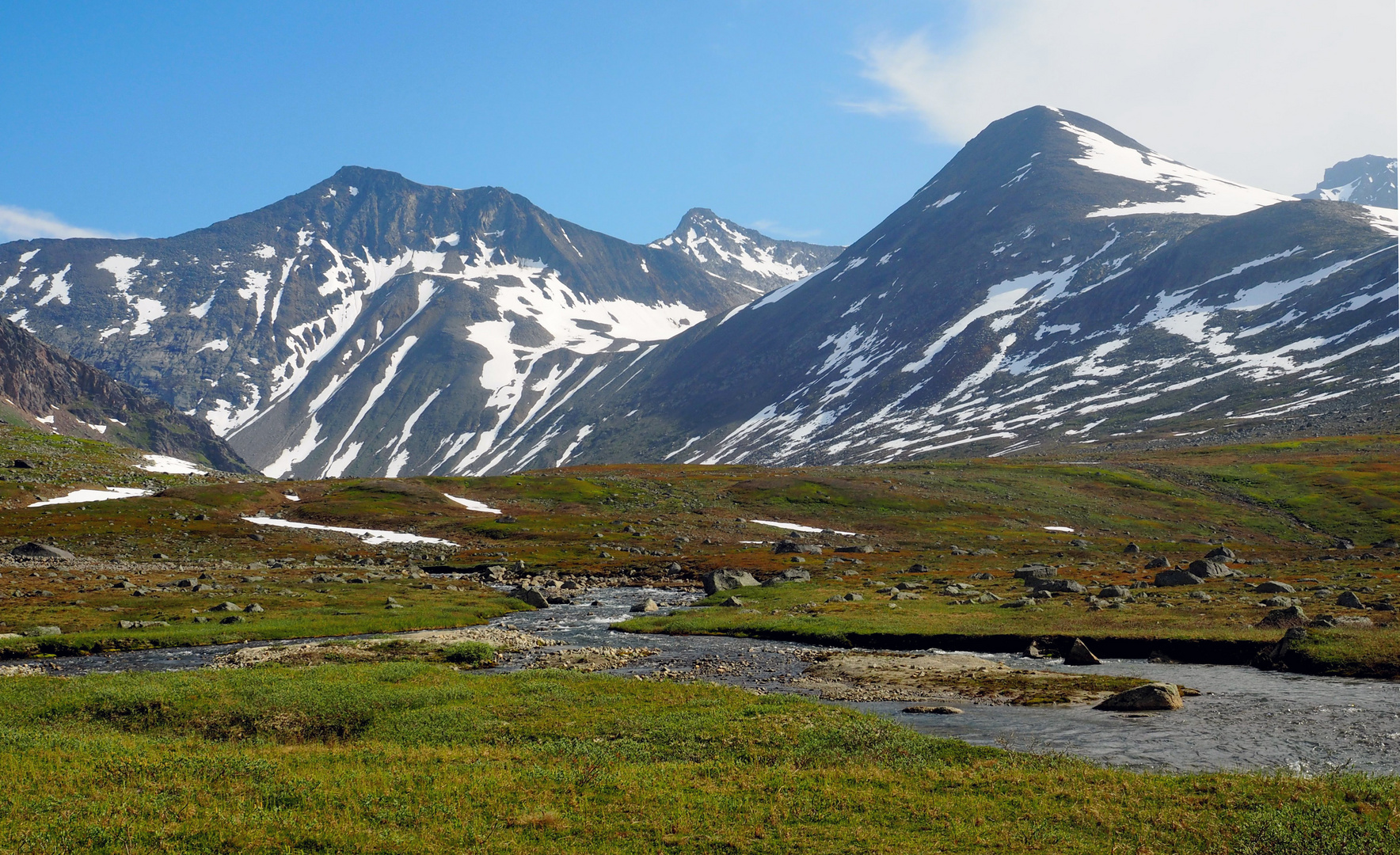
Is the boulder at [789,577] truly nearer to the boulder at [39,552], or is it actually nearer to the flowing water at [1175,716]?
the flowing water at [1175,716]

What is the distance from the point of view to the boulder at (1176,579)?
6975 cm

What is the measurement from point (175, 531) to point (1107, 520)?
421 ft

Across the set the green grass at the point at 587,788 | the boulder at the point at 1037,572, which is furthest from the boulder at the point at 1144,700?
the boulder at the point at 1037,572

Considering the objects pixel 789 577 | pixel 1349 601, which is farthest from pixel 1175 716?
pixel 789 577

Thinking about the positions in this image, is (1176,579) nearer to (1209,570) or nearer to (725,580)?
(1209,570)

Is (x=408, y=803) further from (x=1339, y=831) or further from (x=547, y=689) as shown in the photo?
(x=1339, y=831)

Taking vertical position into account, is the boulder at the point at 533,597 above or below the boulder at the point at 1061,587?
below

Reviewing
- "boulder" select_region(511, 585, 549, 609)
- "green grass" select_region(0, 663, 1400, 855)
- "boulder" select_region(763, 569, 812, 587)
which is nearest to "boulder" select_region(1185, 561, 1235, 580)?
"boulder" select_region(763, 569, 812, 587)

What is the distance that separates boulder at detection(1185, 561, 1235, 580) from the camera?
72312mm

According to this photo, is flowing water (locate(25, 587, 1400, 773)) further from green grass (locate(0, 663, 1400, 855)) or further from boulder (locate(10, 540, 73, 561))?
boulder (locate(10, 540, 73, 561))

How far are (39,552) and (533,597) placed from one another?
173ft

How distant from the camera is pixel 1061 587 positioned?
67.9m

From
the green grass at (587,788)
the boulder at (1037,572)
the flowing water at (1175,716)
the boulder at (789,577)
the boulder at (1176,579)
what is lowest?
the boulder at (789,577)

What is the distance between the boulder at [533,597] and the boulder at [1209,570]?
56668 mm
